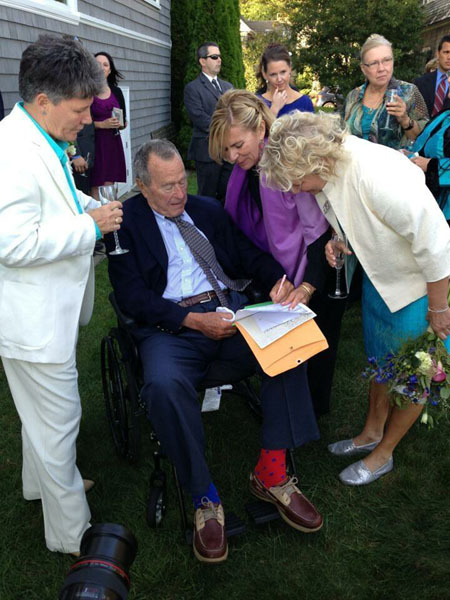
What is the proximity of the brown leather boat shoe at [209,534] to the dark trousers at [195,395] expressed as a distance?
0.14 m

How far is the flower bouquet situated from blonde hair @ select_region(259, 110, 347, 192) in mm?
831

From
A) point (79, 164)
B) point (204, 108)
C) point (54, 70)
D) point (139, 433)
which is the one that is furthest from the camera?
point (204, 108)

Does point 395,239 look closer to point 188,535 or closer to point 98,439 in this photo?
point 188,535

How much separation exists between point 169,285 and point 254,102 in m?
0.99

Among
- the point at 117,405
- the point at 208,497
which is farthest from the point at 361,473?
the point at 117,405

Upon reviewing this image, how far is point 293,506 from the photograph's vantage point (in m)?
2.32

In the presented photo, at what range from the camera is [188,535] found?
7.39ft

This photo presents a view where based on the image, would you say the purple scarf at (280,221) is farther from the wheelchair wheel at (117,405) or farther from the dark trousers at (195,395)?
the wheelchair wheel at (117,405)

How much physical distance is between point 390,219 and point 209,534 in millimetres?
1489

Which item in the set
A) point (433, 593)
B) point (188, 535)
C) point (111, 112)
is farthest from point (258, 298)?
point (111, 112)

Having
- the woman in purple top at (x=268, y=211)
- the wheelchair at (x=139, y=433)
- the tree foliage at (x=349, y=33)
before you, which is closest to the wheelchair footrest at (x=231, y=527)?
the wheelchair at (x=139, y=433)

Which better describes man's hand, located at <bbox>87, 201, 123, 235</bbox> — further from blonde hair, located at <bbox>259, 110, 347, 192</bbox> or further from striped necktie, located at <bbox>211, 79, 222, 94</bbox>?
striped necktie, located at <bbox>211, 79, 222, 94</bbox>

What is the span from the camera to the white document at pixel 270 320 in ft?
7.47

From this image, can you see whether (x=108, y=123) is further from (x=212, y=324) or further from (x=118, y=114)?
(x=212, y=324)
